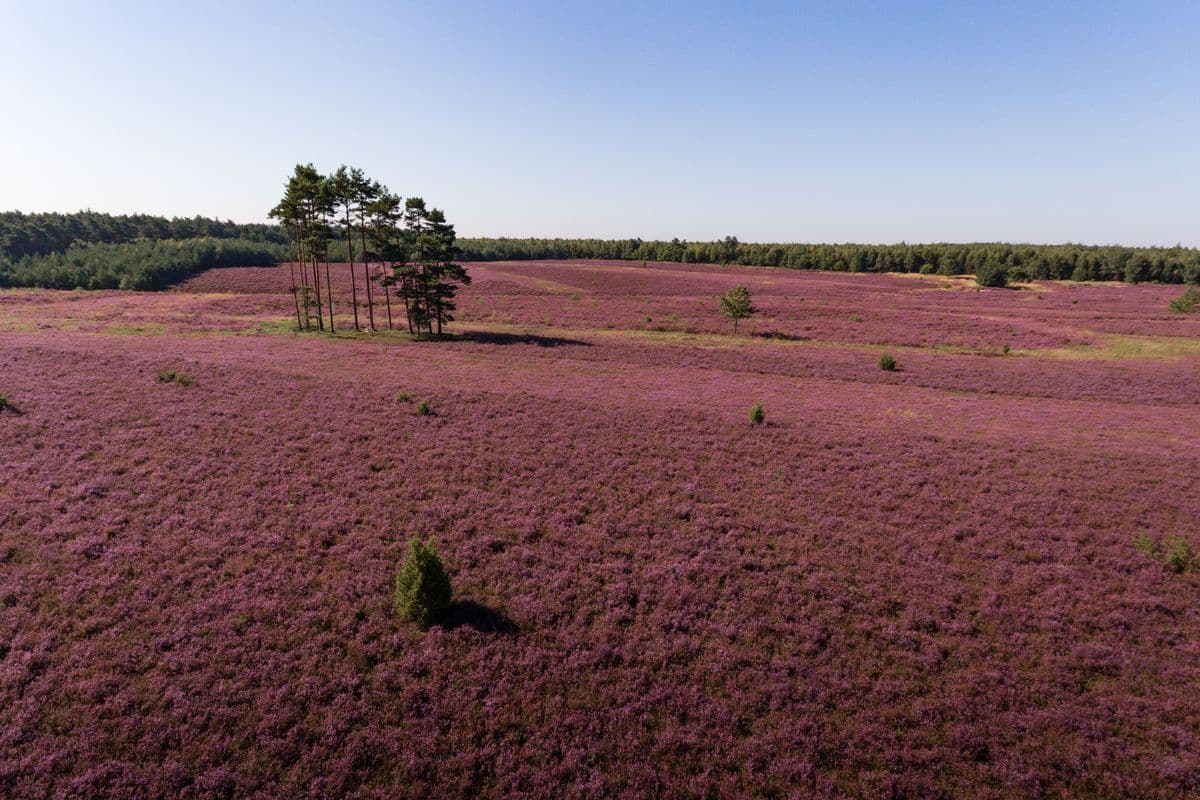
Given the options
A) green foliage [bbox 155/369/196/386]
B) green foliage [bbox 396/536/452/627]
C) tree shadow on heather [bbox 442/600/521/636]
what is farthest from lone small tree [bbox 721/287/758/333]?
green foliage [bbox 396/536/452/627]

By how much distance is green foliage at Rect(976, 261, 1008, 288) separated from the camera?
9412 centimetres

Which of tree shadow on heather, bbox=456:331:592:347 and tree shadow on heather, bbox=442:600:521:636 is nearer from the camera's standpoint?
tree shadow on heather, bbox=442:600:521:636

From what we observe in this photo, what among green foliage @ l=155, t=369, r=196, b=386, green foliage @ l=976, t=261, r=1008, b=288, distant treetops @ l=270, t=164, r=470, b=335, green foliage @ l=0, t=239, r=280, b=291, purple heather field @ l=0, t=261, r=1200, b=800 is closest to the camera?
purple heather field @ l=0, t=261, r=1200, b=800

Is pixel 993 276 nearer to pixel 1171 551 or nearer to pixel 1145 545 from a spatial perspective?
pixel 1145 545

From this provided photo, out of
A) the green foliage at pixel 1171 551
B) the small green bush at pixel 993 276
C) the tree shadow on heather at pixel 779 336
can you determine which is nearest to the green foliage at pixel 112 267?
the tree shadow on heather at pixel 779 336

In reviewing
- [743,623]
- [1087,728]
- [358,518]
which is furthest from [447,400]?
[1087,728]

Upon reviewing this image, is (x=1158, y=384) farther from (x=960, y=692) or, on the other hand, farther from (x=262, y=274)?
(x=262, y=274)

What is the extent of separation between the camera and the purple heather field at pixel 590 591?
8.84 metres

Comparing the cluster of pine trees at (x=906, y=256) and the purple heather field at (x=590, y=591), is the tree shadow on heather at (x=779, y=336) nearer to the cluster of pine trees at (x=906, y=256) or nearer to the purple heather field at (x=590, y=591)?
the purple heather field at (x=590, y=591)

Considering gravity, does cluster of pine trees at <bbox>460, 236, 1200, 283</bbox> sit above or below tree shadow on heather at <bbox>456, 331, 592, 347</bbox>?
above

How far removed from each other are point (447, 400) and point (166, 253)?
11344 cm

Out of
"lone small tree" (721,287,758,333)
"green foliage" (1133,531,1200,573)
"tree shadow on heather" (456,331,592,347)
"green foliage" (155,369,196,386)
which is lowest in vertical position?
"green foliage" (1133,531,1200,573)

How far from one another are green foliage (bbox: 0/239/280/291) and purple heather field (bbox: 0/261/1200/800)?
7511 centimetres

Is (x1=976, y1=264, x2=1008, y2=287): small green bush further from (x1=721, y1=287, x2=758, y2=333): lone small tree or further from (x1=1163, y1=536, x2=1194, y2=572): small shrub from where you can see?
(x1=1163, y1=536, x2=1194, y2=572): small shrub
